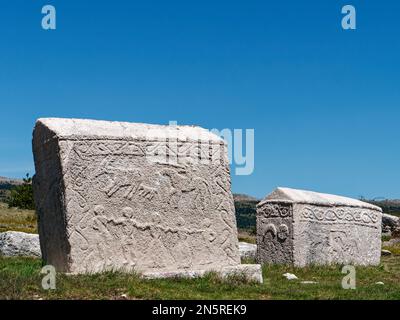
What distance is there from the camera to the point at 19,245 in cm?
1792

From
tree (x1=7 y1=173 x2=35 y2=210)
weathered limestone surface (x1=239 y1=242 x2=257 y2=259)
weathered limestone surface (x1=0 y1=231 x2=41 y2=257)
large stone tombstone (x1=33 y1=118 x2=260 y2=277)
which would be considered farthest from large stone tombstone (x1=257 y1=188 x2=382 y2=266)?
tree (x1=7 y1=173 x2=35 y2=210)

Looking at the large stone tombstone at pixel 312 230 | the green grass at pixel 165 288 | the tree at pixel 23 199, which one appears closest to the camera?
the green grass at pixel 165 288

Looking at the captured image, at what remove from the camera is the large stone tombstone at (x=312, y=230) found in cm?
1656

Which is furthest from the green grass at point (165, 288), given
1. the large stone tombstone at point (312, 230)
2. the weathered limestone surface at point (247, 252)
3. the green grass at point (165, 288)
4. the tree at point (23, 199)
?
the tree at point (23, 199)

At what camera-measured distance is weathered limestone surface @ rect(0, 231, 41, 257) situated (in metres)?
17.8

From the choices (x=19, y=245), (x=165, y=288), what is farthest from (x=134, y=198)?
(x=19, y=245)

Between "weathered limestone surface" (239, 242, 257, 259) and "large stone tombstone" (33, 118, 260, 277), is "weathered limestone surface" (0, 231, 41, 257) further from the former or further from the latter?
"large stone tombstone" (33, 118, 260, 277)

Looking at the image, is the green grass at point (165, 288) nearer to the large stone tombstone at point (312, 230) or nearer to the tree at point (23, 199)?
the large stone tombstone at point (312, 230)

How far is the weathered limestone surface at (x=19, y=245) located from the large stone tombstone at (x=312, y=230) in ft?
19.6

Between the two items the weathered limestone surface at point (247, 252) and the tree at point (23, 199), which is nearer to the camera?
the weathered limestone surface at point (247, 252)

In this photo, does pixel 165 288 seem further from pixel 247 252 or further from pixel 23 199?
pixel 23 199

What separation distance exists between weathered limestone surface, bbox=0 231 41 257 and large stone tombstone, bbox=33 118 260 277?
20.0 ft
